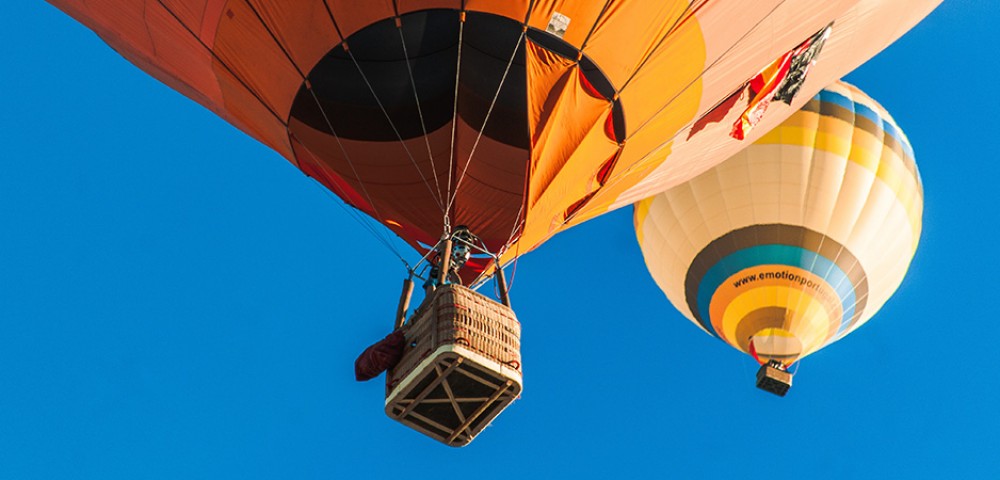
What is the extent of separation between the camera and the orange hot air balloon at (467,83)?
7945 millimetres

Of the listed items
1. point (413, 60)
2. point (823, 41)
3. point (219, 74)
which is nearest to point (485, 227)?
point (413, 60)

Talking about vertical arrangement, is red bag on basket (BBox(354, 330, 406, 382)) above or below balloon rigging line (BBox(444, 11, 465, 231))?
below

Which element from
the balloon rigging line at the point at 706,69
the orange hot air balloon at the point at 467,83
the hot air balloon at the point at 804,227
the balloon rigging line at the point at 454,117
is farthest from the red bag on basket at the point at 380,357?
the hot air balloon at the point at 804,227

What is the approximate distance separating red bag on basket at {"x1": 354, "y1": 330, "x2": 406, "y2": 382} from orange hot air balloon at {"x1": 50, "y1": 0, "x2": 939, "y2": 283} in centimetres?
152

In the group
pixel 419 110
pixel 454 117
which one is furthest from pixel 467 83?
pixel 419 110

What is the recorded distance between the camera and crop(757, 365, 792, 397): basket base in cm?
1384

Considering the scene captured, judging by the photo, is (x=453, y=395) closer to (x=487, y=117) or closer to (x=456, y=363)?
(x=456, y=363)

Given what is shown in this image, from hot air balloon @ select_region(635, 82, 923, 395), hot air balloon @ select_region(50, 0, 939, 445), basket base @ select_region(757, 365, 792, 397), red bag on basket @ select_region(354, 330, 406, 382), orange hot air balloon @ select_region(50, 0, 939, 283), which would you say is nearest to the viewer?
red bag on basket @ select_region(354, 330, 406, 382)

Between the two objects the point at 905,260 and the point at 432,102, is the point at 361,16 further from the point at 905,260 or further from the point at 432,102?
the point at 905,260

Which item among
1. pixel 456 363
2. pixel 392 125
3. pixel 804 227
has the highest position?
pixel 804 227

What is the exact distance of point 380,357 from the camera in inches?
299

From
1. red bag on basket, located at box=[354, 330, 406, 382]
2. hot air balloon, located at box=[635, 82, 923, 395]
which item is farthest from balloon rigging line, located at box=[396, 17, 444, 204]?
hot air balloon, located at box=[635, 82, 923, 395]

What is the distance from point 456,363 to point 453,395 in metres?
0.36

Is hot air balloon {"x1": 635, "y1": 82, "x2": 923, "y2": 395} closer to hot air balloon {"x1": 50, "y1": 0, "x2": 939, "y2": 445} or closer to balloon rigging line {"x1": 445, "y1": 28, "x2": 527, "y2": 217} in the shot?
hot air balloon {"x1": 50, "y1": 0, "x2": 939, "y2": 445}
